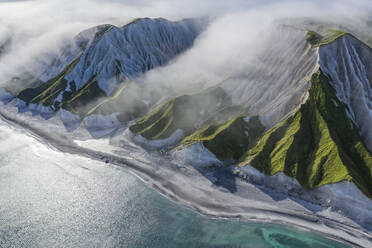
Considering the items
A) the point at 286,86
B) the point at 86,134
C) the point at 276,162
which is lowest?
the point at 86,134

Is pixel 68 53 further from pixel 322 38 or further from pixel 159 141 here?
pixel 322 38

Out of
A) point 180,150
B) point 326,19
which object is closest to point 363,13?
point 326,19

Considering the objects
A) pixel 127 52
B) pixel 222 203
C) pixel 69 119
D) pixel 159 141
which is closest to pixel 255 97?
pixel 159 141

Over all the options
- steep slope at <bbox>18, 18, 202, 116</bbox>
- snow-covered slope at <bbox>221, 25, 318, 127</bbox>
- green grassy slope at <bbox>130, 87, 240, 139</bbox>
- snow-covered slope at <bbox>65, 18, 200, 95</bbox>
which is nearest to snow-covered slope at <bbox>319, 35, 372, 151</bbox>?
snow-covered slope at <bbox>221, 25, 318, 127</bbox>

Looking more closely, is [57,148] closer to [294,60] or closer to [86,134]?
[86,134]

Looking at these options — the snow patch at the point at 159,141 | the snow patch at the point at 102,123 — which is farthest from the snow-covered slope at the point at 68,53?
the snow patch at the point at 159,141

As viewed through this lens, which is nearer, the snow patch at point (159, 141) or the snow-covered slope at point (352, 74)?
the snow-covered slope at point (352, 74)

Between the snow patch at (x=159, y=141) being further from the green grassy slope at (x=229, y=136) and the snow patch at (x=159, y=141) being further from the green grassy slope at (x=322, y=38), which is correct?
the green grassy slope at (x=322, y=38)
